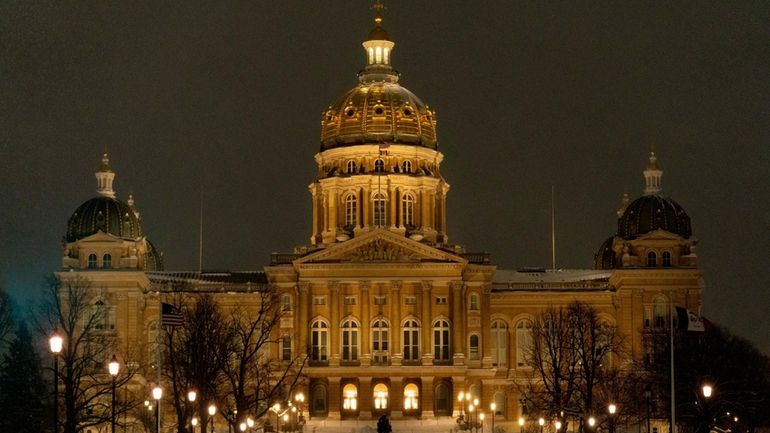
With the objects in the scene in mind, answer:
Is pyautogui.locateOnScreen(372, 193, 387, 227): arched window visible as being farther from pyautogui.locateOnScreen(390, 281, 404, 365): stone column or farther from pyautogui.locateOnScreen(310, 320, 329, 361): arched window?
pyautogui.locateOnScreen(310, 320, 329, 361): arched window

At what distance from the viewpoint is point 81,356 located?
162 meters

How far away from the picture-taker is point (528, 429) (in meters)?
164

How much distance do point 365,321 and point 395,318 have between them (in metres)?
2.51

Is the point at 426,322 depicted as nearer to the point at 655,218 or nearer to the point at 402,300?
the point at 402,300

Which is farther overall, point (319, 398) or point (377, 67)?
point (377, 67)

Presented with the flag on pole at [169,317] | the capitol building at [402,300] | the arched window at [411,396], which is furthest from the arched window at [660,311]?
the flag on pole at [169,317]

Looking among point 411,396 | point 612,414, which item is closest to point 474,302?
point 411,396

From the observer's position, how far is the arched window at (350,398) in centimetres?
18050

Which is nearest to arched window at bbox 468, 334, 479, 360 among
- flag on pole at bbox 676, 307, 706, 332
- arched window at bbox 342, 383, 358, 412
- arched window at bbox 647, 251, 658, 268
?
arched window at bbox 342, 383, 358, 412

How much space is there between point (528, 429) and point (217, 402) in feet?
98.5

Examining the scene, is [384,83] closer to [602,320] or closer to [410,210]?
[410,210]

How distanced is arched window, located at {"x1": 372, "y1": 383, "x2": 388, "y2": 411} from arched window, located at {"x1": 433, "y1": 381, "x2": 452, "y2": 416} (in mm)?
4067

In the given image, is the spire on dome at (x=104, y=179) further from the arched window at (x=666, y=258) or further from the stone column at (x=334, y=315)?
the arched window at (x=666, y=258)

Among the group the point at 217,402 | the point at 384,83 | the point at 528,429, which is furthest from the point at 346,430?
the point at 384,83
